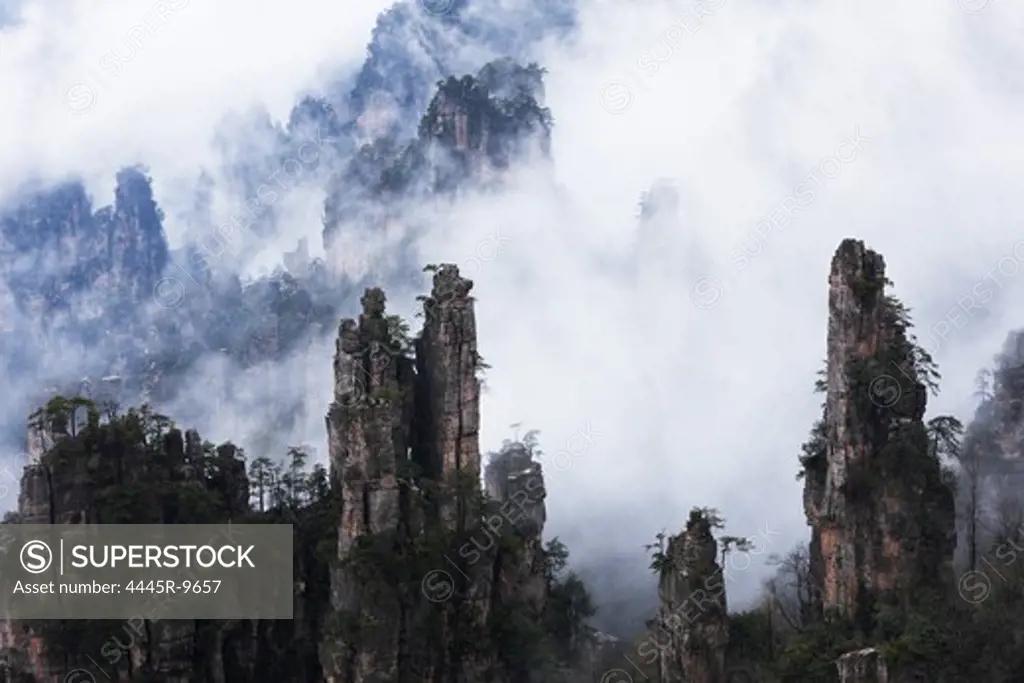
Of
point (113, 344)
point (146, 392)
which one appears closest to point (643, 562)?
point (146, 392)

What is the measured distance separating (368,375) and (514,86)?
219 feet

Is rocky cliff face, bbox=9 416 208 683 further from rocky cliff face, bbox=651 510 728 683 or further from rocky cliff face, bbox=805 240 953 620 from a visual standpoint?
rocky cliff face, bbox=805 240 953 620

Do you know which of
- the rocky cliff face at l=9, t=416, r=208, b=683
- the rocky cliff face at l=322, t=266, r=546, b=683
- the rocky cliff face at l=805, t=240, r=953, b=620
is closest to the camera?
the rocky cliff face at l=805, t=240, r=953, b=620

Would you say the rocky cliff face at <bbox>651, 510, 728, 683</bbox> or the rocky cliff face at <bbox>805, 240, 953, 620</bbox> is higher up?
the rocky cliff face at <bbox>805, 240, 953, 620</bbox>

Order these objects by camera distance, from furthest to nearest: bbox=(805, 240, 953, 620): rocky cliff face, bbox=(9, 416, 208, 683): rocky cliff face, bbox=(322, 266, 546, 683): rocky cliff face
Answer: bbox=(9, 416, 208, 683): rocky cliff face, bbox=(322, 266, 546, 683): rocky cliff face, bbox=(805, 240, 953, 620): rocky cliff face

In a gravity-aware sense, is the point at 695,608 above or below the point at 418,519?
below

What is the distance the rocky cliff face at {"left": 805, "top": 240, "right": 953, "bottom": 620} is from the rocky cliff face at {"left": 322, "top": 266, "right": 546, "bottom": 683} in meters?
10.2

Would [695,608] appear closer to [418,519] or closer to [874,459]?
[874,459]

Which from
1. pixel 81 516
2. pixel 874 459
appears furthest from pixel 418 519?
pixel 874 459

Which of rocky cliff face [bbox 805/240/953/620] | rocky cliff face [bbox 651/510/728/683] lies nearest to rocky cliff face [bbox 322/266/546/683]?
rocky cliff face [bbox 651/510/728/683]

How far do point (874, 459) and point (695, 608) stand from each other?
24.0 feet

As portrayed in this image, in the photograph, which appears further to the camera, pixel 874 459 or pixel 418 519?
pixel 418 519

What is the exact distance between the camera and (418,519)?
47062mm

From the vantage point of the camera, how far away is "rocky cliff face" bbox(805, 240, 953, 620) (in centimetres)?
4472
